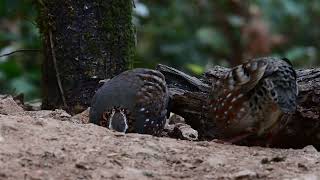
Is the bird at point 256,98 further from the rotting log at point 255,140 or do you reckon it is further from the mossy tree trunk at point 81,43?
the mossy tree trunk at point 81,43

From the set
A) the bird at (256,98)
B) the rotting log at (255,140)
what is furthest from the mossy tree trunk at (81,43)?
the bird at (256,98)

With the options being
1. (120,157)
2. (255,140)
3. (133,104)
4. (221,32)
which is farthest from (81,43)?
(221,32)

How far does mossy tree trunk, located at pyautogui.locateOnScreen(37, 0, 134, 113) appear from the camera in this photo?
5.34 meters

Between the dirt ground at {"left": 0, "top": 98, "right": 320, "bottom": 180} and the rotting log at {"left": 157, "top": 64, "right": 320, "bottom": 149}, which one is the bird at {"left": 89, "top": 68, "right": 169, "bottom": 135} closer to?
the rotting log at {"left": 157, "top": 64, "right": 320, "bottom": 149}

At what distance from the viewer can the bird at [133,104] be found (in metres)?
4.62

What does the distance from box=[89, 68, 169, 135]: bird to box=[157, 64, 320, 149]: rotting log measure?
0.55 ft

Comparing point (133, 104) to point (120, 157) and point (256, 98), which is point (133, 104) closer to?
point (256, 98)

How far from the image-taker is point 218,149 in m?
3.98

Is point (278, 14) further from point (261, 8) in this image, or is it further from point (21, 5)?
point (21, 5)

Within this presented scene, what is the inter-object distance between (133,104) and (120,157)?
3.49 ft

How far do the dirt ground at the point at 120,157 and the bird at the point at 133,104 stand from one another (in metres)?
0.51

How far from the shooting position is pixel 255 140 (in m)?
4.41

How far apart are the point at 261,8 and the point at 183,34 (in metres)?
0.94

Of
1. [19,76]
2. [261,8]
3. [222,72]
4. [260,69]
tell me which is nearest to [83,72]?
[222,72]
